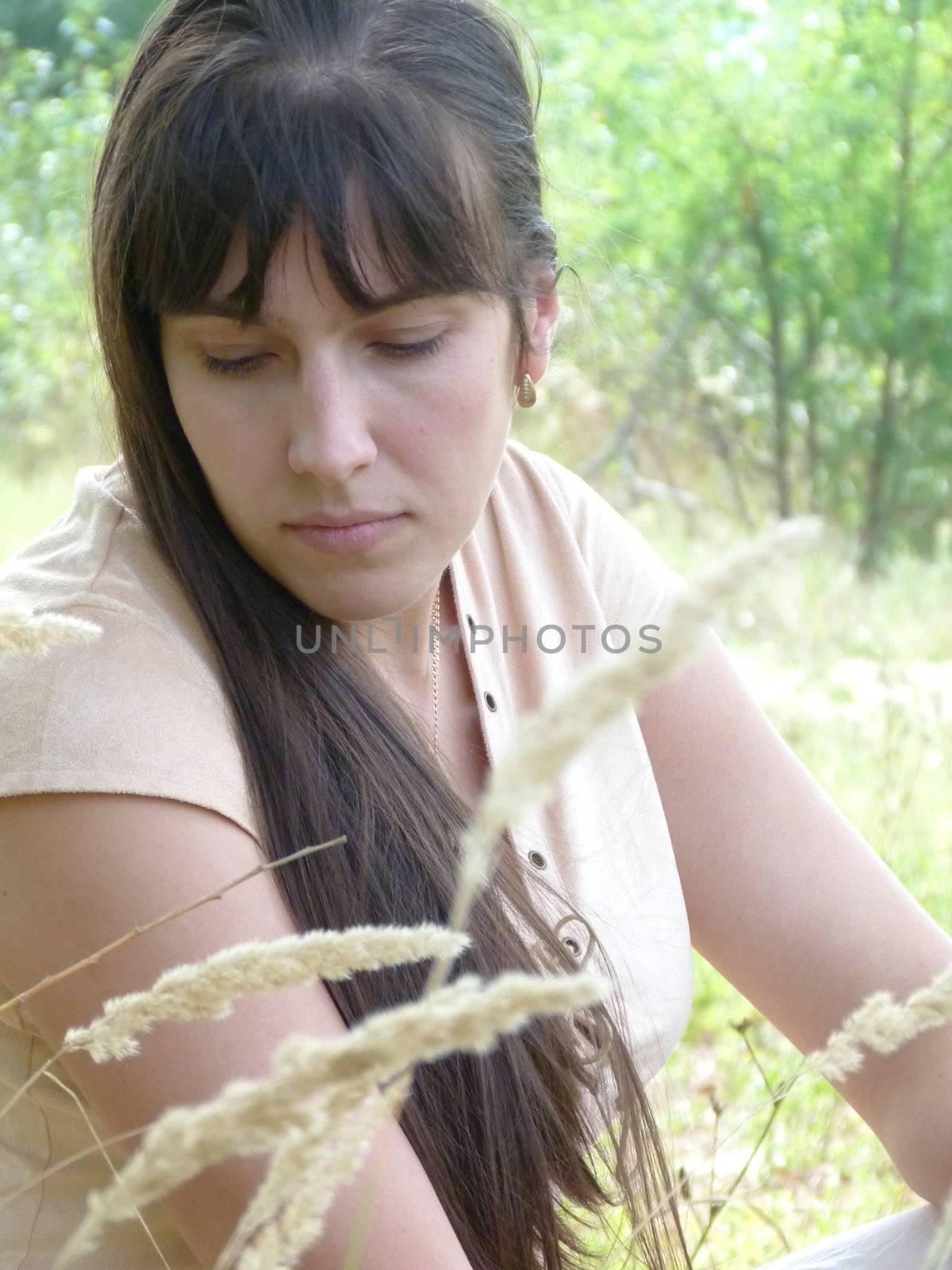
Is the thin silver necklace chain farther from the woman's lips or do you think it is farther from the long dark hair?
the woman's lips

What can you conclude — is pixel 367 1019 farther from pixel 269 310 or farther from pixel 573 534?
pixel 573 534

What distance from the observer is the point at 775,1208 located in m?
2.40

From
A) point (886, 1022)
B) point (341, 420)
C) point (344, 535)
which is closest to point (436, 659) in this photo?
point (344, 535)

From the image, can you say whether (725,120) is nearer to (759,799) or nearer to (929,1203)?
(759,799)

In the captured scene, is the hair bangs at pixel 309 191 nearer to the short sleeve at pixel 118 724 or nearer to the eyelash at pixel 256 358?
the eyelash at pixel 256 358

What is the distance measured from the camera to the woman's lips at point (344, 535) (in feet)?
4.89

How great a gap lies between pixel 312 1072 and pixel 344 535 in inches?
40.5

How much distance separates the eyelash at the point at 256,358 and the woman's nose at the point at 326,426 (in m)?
0.07

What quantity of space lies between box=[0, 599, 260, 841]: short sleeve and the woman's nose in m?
0.23

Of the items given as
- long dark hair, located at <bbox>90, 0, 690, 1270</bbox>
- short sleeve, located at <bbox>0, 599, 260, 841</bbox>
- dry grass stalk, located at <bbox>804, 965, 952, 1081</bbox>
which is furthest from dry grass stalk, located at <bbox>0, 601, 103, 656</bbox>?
long dark hair, located at <bbox>90, 0, 690, 1270</bbox>

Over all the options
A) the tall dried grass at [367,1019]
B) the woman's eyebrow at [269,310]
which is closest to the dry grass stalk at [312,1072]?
the tall dried grass at [367,1019]

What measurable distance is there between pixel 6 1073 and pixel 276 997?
368 mm

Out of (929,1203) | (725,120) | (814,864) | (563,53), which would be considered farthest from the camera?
(563,53)

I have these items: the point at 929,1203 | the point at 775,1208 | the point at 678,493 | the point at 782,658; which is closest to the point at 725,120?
the point at 678,493
